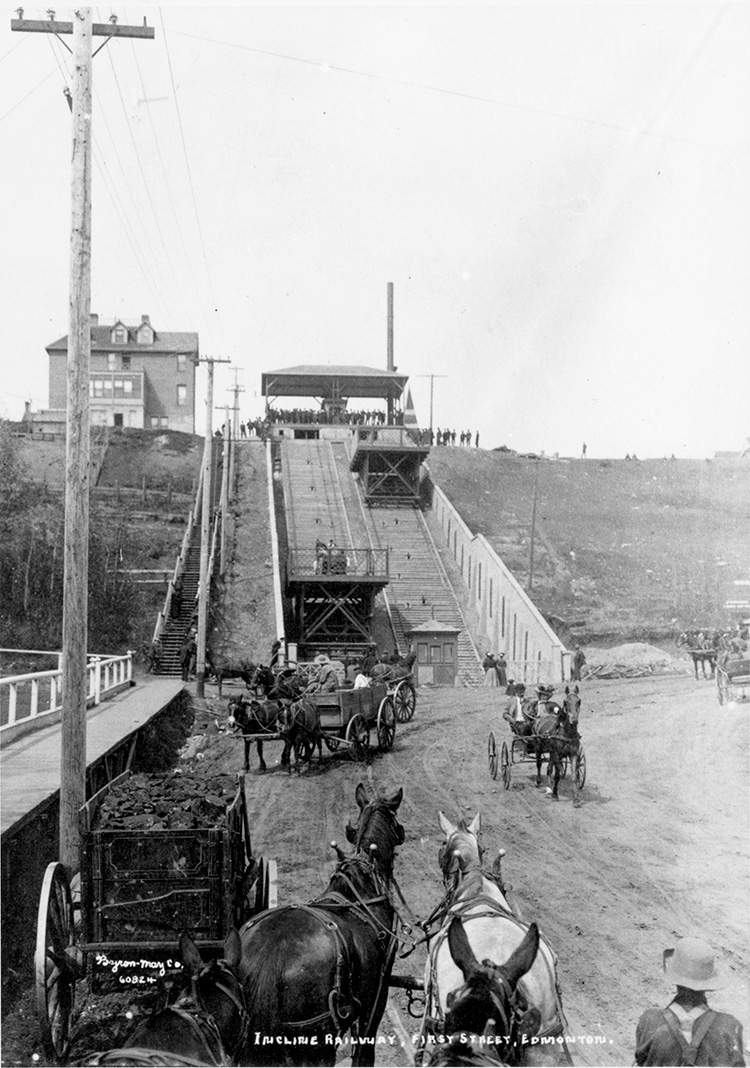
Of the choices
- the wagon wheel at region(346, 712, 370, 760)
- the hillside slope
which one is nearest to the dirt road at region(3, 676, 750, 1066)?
the wagon wheel at region(346, 712, 370, 760)

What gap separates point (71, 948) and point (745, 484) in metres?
45.1

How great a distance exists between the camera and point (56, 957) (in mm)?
6164

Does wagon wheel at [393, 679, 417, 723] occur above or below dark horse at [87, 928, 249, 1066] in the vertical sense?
below

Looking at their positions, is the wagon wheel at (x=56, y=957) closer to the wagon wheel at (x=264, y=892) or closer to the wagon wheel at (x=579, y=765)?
the wagon wheel at (x=264, y=892)

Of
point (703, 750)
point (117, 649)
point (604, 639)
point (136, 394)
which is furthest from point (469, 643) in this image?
point (136, 394)

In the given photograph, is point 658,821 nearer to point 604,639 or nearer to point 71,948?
point 71,948

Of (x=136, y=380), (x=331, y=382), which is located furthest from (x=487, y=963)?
(x=136, y=380)

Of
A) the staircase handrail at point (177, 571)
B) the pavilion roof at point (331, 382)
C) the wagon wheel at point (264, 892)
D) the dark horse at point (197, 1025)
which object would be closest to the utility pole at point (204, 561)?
the staircase handrail at point (177, 571)

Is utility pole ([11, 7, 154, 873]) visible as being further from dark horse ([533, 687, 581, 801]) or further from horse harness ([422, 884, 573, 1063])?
dark horse ([533, 687, 581, 801])

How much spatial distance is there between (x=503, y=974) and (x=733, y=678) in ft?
57.8

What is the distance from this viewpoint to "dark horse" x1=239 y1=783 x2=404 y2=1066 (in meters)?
5.09

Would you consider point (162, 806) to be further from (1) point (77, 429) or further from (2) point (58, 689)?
(2) point (58, 689)

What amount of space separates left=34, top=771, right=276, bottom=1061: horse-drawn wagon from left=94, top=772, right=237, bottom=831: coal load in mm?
25

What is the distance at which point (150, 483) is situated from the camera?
49.1m
